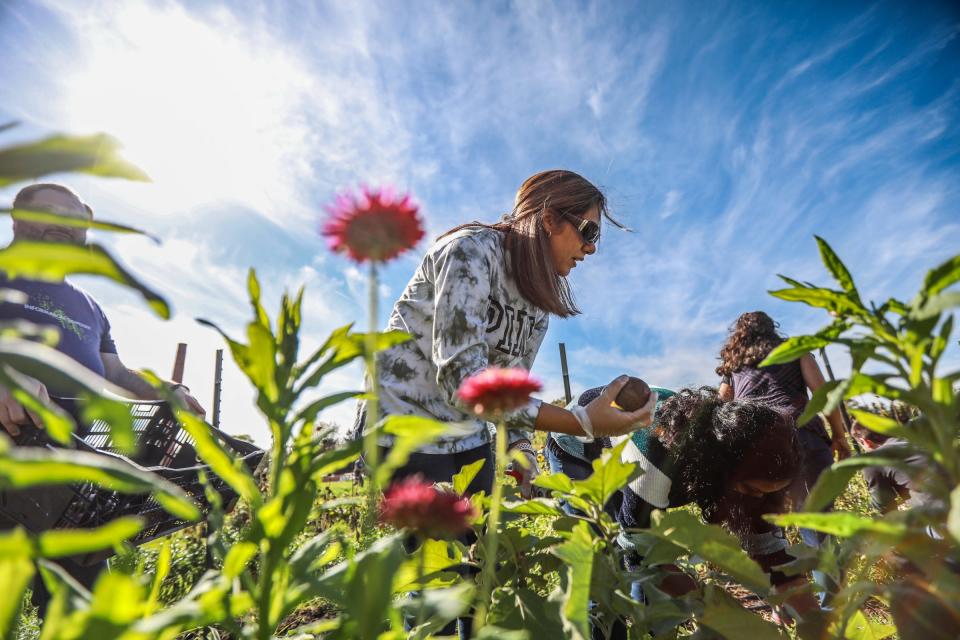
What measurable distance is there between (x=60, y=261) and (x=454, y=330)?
3.47 feet

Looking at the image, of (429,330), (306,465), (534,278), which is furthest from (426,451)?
(306,465)

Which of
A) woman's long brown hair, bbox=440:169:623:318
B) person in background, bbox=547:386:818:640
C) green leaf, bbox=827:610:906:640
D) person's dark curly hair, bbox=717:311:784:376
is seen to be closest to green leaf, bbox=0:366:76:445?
green leaf, bbox=827:610:906:640

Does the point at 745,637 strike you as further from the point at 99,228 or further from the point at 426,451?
the point at 426,451

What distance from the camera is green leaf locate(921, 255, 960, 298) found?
467 millimetres

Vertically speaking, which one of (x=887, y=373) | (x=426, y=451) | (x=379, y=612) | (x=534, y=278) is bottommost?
(x=379, y=612)

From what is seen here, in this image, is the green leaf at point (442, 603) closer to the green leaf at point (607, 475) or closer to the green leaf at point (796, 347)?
the green leaf at point (607, 475)

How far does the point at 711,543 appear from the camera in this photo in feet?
1.93

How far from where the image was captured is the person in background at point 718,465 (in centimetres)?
183

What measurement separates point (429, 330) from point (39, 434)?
135 cm

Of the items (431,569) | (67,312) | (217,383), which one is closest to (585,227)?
(431,569)

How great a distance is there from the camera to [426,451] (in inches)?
62.1

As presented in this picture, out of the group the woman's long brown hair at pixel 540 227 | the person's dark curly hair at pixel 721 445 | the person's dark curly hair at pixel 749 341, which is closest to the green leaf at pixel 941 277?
the woman's long brown hair at pixel 540 227

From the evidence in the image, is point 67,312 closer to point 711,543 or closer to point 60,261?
point 60,261

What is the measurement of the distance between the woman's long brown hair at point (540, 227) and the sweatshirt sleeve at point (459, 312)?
10.0 inches
